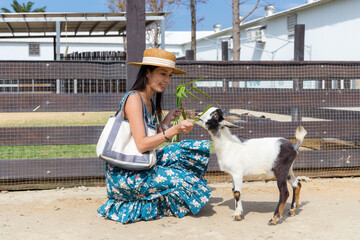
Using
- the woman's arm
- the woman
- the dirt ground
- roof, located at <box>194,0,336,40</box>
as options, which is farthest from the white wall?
the woman's arm

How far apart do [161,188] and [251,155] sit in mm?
813

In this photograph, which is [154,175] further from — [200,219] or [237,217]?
[237,217]

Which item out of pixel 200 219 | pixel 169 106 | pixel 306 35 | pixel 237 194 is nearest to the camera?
pixel 237 194

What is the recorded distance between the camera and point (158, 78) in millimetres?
4004

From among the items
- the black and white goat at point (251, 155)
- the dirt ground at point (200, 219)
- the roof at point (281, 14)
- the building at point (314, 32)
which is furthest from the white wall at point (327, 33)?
the black and white goat at point (251, 155)

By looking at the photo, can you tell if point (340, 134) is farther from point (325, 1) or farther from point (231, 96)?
point (325, 1)

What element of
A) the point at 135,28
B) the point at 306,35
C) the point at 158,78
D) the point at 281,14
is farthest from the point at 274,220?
the point at 281,14

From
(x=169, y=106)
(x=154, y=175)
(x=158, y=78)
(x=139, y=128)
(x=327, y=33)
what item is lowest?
(x=154, y=175)

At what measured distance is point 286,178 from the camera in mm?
3914

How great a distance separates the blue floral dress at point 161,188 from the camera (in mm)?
3978

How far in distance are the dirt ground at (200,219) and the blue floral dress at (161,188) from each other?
0.31ft

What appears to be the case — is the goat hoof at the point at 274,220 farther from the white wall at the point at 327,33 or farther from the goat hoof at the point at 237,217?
the white wall at the point at 327,33

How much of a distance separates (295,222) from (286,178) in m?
0.41

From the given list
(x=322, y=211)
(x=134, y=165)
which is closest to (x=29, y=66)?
(x=134, y=165)
